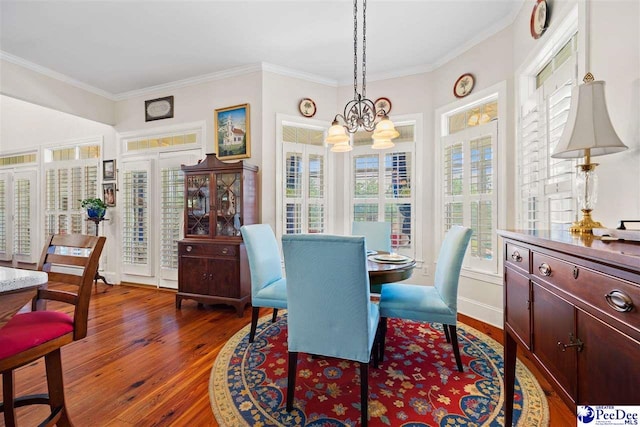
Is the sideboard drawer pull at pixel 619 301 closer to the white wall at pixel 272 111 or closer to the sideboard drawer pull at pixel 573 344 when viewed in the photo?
the sideboard drawer pull at pixel 573 344

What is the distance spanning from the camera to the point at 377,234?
3223 mm

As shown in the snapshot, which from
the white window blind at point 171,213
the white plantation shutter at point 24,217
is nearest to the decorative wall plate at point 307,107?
the white window blind at point 171,213

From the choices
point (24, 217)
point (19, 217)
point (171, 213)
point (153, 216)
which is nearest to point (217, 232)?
point (171, 213)

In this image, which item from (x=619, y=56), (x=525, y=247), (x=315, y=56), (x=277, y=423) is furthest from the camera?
(x=315, y=56)

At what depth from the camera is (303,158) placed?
382 cm

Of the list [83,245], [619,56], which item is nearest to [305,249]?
[83,245]

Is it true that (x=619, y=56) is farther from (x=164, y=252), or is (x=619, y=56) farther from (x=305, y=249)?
(x=164, y=252)

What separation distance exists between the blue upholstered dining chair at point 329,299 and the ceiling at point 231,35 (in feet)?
7.56

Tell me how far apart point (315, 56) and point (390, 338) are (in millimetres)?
3198

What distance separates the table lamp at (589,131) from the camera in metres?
1.19

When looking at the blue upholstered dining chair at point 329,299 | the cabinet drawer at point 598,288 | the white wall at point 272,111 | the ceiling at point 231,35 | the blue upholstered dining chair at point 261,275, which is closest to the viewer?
the cabinet drawer at point 598,288

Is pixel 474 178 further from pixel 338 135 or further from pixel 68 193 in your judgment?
pixel 68 193

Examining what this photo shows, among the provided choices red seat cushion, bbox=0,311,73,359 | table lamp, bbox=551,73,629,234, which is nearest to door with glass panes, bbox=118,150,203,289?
red seat cushion, bbox=0,311,73,359

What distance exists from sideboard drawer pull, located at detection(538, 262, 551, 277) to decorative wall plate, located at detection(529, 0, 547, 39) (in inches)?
84.0
